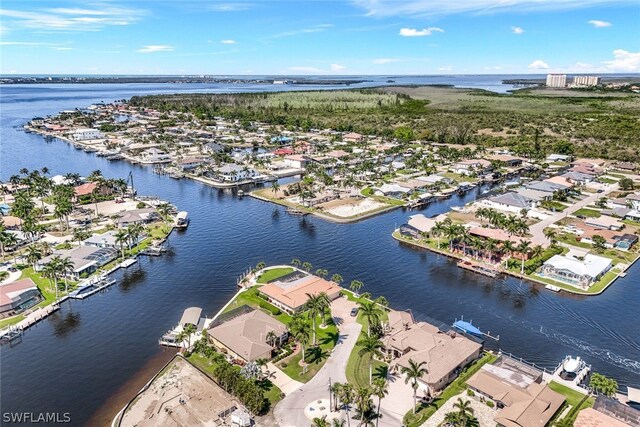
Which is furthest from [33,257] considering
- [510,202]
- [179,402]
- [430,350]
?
[510,202]

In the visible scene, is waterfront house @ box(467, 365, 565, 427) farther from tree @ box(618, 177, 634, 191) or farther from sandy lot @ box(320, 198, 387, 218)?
tree @ box(618, 177, 634, 191)

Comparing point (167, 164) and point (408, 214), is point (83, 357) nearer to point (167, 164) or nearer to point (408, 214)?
point (408, 214)

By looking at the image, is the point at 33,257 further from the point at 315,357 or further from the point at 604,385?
the point at 604,385

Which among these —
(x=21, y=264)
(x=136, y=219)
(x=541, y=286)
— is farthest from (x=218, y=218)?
(x=541, y=286)

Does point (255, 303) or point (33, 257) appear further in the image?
point (33, 257)

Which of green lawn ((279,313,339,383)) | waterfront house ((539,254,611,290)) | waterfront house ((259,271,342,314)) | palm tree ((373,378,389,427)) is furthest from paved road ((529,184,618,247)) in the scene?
palm tree ((373,378,389,427))

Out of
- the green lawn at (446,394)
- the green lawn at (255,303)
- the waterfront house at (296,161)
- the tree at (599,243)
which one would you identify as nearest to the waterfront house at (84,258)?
the green lawn at (255,303)
